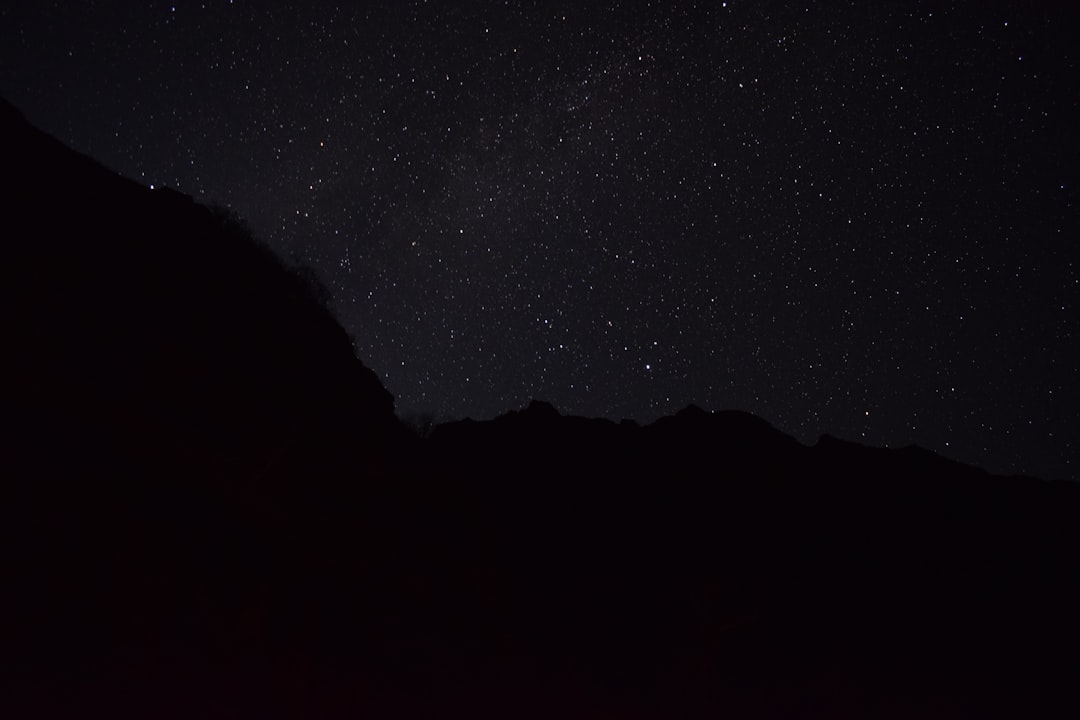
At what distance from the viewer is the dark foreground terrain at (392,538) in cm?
1240

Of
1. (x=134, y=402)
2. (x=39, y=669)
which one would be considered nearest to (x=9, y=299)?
(x=134, y=402)

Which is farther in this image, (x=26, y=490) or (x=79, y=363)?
(x=79, y=363)

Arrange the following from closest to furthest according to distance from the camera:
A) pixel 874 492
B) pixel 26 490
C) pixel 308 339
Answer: pixel 26 490
pixel 308 339
pixel 874 492

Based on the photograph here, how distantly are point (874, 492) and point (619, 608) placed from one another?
833 cm

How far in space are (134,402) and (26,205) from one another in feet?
12.0

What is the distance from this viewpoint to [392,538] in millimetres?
16172

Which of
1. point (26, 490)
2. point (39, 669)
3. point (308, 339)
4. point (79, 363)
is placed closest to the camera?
point (39, 669)

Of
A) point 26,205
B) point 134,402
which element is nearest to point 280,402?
point 134,402

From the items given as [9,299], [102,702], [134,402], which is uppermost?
[9,299]

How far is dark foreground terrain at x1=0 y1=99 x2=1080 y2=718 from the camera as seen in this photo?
Result: 488 inches

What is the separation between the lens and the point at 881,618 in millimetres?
20031

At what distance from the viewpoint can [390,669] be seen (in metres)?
14.5

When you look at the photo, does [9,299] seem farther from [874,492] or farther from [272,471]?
[874,492]

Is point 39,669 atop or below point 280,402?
below
